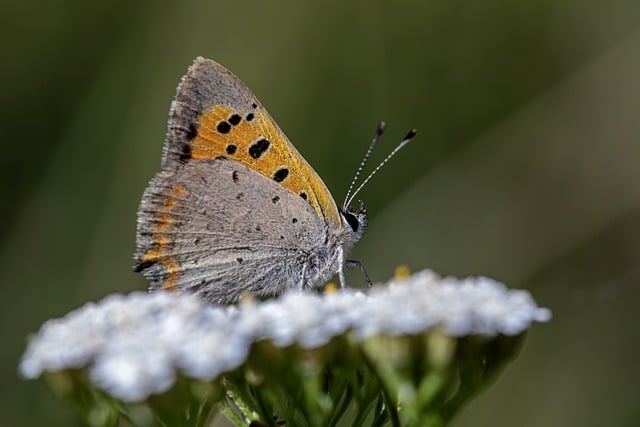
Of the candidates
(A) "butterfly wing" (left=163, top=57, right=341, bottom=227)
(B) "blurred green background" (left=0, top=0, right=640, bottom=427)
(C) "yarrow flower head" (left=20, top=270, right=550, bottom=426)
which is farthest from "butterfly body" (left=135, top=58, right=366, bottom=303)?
(B) "blurred green background" (left=0, top=0, right=640, bottom=427)

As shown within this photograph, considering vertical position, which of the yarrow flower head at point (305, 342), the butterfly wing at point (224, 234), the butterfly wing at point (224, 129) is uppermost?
the butterfly wing at point (224, 129)

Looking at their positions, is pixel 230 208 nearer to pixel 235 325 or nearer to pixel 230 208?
pixel 230 208

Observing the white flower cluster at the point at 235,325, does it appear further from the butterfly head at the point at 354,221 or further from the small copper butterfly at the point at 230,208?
the butterfly head at the point at 354,221

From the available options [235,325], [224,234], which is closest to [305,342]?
[235,325]

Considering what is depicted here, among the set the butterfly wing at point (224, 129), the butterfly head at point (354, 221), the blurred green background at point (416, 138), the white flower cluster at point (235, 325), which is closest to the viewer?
the white flower cluster at point (235, 325)

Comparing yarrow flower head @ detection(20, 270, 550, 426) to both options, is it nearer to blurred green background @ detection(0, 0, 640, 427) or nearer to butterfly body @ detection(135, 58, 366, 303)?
butterfly body @ detection(135, 58, 366, 303)

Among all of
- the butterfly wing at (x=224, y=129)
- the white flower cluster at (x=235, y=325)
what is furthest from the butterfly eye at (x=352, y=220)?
the white flower cluster at (x=235, y=325)

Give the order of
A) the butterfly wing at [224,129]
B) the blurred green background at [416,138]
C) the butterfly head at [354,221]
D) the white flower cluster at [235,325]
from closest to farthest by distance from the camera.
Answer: the white flower cluster at [235,325], the butterfly wing at [224,129], the butterfly head at [354,221], the blurred green background at [416,138]
